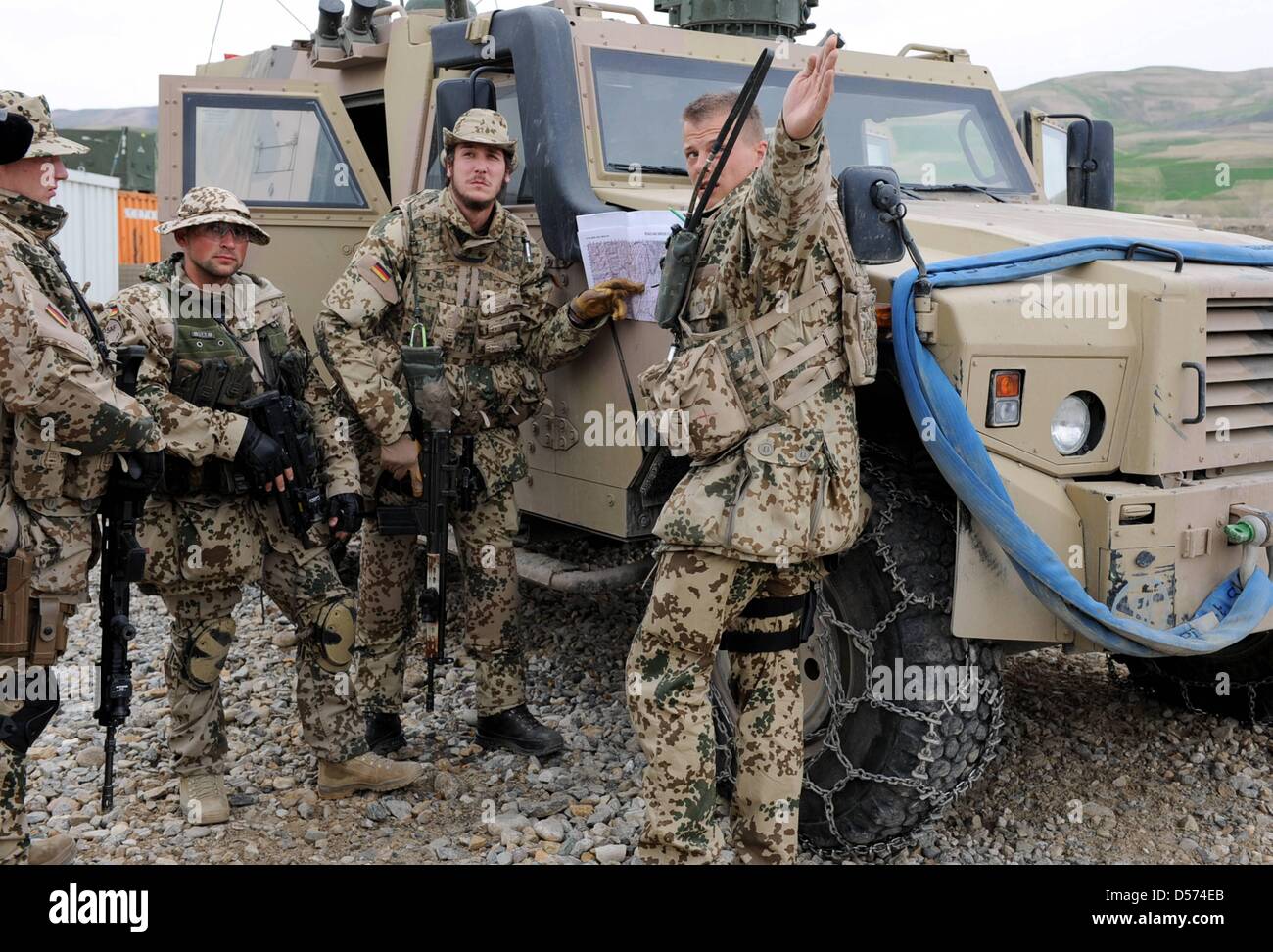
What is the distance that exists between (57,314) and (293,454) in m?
0.81

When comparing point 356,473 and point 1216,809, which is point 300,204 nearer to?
point 356,473

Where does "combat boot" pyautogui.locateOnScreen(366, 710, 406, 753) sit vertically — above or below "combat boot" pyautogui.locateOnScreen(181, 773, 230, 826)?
above

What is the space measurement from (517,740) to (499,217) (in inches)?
66.8

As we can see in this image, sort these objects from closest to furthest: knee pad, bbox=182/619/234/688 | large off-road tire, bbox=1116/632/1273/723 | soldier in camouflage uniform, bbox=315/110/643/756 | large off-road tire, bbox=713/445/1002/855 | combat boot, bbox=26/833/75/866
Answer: large off-road tire, bbox=713/445/1002/855, combat boot, bbox=26/833/75/866, knee pad, bbox=182/619/234/688, soldier in camouflage uniform, bbox=315/110/643/756, large off-road tire, bbox=1116/632/1273/723

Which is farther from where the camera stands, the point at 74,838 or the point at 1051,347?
the point at 74,838

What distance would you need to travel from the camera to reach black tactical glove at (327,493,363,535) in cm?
389

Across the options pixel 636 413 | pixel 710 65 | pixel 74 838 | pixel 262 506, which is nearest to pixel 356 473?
pixel 262 506

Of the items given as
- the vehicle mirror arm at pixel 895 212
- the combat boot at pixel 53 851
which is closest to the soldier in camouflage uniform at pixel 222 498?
the combat boot at pixel 53 851

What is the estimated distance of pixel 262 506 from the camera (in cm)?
388

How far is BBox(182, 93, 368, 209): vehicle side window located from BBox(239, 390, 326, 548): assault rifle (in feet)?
6.51

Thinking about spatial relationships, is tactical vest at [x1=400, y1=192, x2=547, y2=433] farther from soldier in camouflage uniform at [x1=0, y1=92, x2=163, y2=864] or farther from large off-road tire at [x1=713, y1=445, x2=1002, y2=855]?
large off-road tire at [x1=713, y1=445, x2=1002, y2=855]

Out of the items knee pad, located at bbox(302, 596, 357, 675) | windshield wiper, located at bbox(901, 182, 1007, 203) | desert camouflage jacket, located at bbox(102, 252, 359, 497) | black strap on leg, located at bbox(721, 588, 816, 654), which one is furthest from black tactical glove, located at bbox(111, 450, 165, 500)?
windshield wiper, located at bbox(901, 182, 1007, 203)

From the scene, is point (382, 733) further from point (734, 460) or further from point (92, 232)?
point (92, 232)

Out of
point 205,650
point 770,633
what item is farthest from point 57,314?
point 770,633
